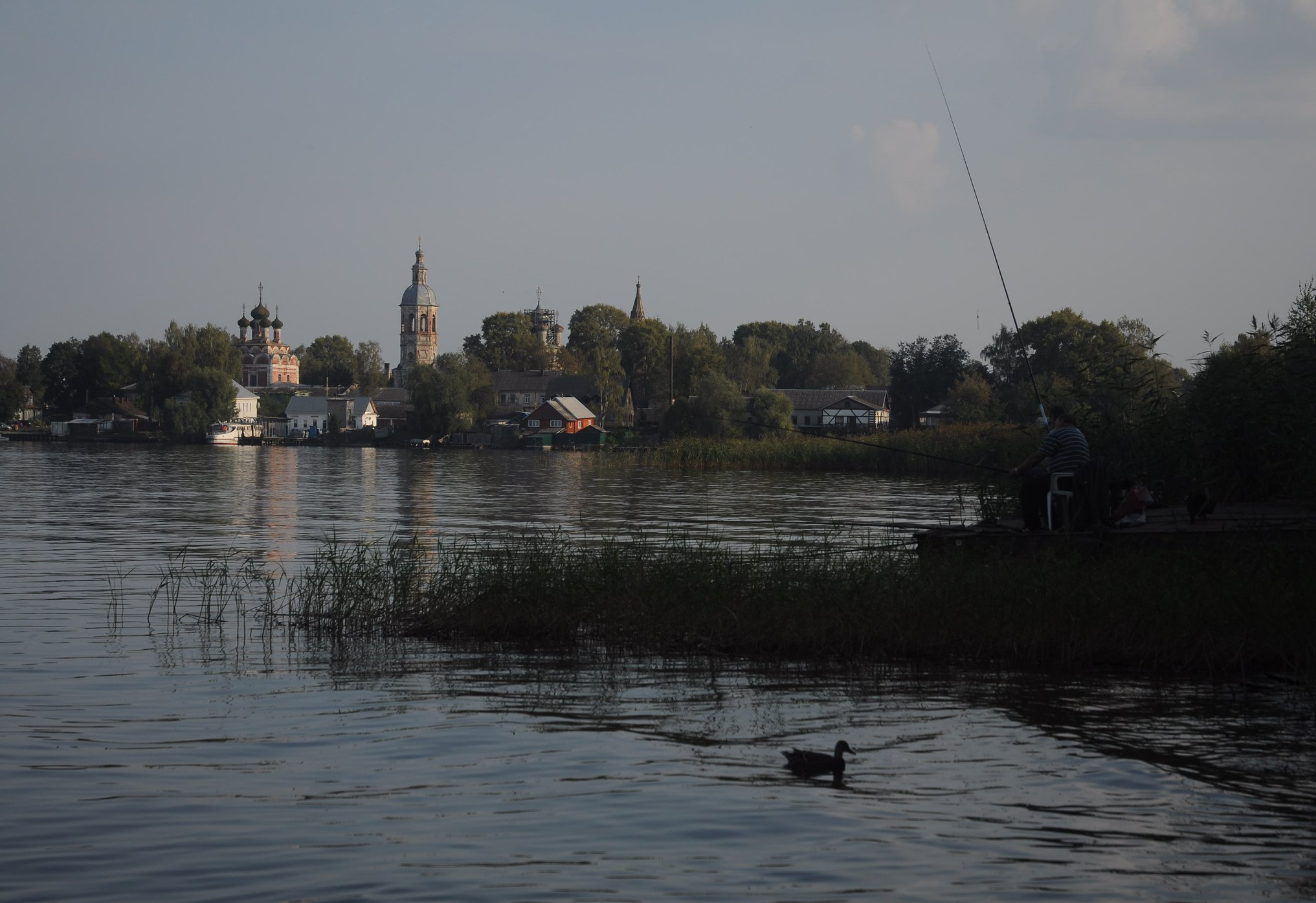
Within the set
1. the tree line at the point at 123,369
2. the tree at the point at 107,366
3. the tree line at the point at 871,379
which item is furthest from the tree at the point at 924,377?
the tree at the point at 107,366

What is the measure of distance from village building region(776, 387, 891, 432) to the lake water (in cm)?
12516

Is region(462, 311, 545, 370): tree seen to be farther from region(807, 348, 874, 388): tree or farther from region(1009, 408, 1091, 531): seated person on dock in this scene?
region(1009, 408, 1091, 531): seated person on dock

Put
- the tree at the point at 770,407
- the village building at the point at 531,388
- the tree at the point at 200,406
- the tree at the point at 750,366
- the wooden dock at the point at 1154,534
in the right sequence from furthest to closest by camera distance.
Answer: the tree at the point at 750,366 → the village building at the point at 531,388 → the tree at the point at 200,406 → the tree at the point at 770,407 → the wooden dock at the point at 1154,534

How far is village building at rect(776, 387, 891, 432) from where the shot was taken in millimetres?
140875

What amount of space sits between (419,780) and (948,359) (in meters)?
118

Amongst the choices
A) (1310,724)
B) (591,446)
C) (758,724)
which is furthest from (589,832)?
(591,446)

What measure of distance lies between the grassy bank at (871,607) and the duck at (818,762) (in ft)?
13.0

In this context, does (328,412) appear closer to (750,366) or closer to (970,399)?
(750,366)

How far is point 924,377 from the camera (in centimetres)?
12212

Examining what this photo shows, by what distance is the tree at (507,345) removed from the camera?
180 metres

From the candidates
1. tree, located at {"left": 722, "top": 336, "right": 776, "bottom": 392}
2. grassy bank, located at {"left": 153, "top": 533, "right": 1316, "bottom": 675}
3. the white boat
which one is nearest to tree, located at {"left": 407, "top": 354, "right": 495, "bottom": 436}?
Result: the white boat

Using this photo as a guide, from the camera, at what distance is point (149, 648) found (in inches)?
527

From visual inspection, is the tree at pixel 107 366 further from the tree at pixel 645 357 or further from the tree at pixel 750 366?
the tree at pixel 750 366

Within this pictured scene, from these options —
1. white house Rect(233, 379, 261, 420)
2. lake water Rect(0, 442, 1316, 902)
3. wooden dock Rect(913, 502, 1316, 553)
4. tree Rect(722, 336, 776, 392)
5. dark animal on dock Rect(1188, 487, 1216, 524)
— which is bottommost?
lake water Rect(0, 442, 1316, 902)
